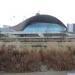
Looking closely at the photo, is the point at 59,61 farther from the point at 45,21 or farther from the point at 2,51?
the point at 45,21

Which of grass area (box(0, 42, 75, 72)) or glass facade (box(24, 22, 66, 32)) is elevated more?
grass area (box(0, 42, 75, 72))

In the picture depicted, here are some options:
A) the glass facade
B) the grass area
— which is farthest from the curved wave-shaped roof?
the grass area

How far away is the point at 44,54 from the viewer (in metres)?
9.78

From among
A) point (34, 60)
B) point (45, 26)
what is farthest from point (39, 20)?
point (34, 60)

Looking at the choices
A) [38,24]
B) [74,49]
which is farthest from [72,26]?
[74,49]

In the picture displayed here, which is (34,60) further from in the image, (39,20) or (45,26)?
(45,26)

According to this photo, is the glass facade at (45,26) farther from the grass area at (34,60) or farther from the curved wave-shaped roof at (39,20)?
the grass area at (34,60)

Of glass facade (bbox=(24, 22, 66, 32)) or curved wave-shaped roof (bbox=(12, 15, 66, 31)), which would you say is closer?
curved wave-shaped roof (bbox=(12, 15, 66, 31))

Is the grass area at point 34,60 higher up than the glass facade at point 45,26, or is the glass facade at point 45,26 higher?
the grass area at point 34,60

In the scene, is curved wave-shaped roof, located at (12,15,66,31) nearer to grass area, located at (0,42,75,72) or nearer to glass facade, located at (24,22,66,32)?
glass facade, located at (24,22,66,32)

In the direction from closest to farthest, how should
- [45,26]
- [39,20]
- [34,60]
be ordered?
[34,60]
[39,20]
[45,26]

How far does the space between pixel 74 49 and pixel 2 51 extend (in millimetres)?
3344

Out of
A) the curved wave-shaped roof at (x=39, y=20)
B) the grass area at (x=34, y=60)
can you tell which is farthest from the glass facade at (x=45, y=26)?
the grass area at (x=34, y=60)

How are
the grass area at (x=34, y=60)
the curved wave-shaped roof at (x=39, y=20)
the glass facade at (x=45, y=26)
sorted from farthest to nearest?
the glass facade at (x=45, y=26), the curved wave-shaped roof at (x=39, y=20), the grass area at (x=34, y=60)
